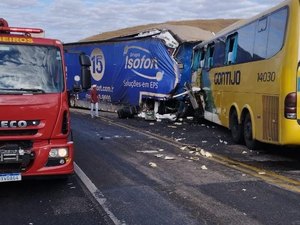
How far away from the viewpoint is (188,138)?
13.6 meters

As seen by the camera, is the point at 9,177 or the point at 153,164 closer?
the point at 9,177

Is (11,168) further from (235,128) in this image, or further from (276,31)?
(235,128)

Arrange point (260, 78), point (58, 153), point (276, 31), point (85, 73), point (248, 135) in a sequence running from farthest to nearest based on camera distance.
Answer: point (248, 135), point (260, 78), point (276, 31), point (85, 73), point (58, 153)

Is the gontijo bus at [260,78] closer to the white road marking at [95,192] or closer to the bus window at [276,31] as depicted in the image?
the bus window at [276,31]

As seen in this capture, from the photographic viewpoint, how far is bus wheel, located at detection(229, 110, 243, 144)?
1198 cm

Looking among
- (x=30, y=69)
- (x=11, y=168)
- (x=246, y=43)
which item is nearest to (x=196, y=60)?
(x=246, y=43)

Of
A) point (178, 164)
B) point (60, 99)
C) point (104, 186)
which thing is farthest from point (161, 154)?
point (60, 99)

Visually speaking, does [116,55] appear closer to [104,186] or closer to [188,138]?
[188,138]

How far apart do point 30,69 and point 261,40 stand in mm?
5370

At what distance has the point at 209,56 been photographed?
15.7 meters

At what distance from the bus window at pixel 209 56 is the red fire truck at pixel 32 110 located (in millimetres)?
8618

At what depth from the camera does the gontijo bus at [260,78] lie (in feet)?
28.1

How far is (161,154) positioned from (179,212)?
4.66 metres

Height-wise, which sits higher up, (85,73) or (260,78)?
(85,73)
